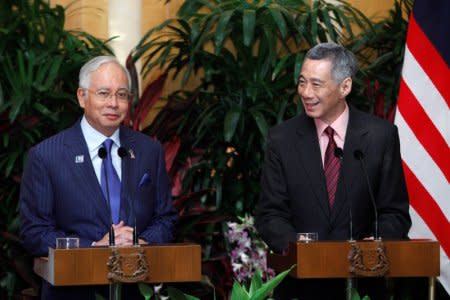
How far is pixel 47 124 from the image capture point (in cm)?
669

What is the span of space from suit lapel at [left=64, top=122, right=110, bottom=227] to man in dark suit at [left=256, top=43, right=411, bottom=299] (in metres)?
0.66

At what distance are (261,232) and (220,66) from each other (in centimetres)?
257

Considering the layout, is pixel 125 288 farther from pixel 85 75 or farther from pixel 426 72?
pixel 426 72

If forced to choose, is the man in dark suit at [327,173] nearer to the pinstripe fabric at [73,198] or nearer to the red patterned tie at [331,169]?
the red patterned tie at [331,169]

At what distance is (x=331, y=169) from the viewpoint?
4.76 metres

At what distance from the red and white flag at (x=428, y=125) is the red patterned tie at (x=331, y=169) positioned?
1.51 m

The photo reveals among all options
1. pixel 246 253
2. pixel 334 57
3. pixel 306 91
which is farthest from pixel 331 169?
pixel 246 253

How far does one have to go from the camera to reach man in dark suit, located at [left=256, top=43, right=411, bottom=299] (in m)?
4.66

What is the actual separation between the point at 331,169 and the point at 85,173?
103cm

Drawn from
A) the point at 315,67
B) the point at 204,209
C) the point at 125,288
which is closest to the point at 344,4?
the point at 204,209

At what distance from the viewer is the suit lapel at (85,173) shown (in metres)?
4.66

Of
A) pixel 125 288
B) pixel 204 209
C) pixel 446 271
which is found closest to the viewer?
pixel 125 288

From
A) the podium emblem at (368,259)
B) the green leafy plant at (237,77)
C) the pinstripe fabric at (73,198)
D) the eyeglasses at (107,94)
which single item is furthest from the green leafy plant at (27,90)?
the podium emblem at (368,259)

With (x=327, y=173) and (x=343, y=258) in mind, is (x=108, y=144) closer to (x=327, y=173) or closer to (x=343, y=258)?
(x=327, y=173)
